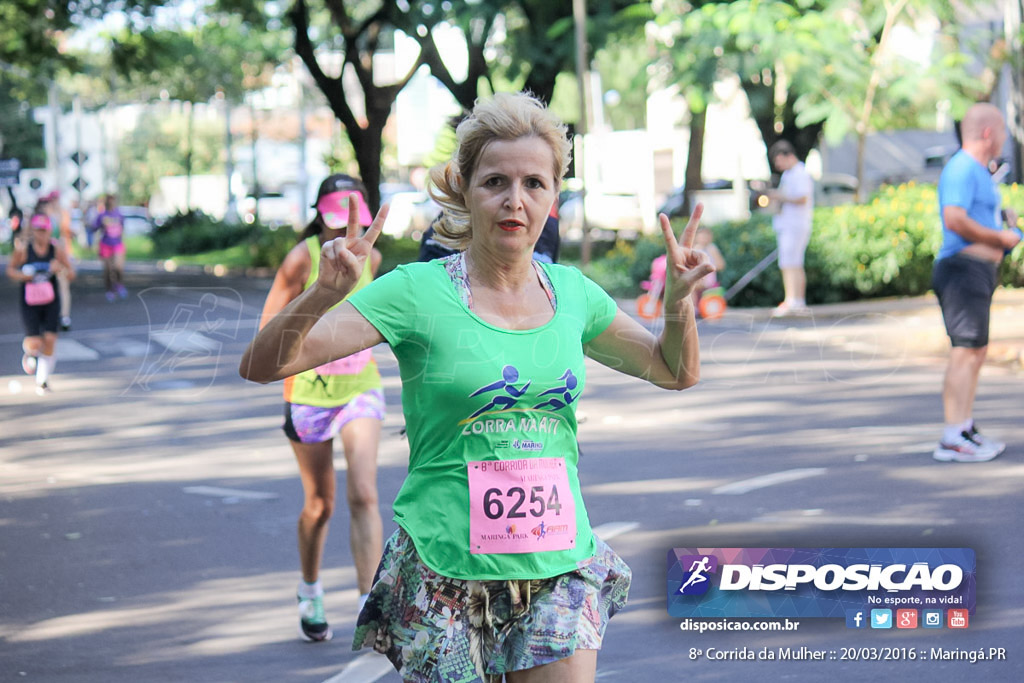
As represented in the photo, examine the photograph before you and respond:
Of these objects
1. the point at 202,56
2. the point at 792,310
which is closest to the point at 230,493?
the point at 792,310

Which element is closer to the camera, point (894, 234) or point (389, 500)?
point (389, 500)

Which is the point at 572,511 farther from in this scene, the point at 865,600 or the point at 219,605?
the point at 219,605

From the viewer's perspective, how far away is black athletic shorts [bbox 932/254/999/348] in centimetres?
795

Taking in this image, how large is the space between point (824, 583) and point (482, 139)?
120 inches

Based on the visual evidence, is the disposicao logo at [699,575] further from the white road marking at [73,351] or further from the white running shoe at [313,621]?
the white road marking at [73,351]

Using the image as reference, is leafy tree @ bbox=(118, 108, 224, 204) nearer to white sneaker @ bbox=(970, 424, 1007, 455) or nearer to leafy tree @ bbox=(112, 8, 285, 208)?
leafy tree @ bbox=(112, 8, 285, 208)

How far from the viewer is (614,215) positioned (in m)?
42.5

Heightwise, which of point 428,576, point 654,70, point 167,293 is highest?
point 654,70

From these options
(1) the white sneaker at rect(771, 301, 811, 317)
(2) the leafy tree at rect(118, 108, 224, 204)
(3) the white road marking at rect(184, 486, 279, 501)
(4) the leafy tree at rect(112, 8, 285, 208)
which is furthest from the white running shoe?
(2) the leafy tree at rect(118, 108, 224, 204)

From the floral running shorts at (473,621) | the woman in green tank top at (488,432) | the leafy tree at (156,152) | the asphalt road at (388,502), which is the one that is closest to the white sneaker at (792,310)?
the asphalt road at (388,502)

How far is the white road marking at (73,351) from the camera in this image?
15722 millimetres

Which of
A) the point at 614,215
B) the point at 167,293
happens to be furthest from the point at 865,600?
the point at 614,215

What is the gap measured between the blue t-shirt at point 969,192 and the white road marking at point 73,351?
1058 centimetres

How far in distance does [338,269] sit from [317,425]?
2.74 meters
